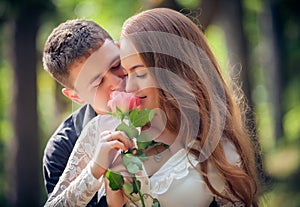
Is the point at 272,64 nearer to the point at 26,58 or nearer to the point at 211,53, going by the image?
the point at 26,58

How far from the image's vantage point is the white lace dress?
2963mm

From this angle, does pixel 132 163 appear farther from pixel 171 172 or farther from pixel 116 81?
pixel 116 81

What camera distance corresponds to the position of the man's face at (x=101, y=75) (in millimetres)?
3305

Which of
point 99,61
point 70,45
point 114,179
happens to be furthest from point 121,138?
point 70,45

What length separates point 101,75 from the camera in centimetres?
332

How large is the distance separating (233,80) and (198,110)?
0.58 meters

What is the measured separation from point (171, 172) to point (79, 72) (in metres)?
0.69

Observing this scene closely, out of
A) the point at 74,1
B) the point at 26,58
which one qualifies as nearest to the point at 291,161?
the point at 26,58

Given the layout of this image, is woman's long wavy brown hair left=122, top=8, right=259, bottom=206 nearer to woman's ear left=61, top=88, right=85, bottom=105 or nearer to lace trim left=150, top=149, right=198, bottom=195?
lace trim left=150, top=149, right=198, bottom=195

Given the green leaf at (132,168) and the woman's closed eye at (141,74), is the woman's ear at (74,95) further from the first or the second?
the green leaf at (132,168)

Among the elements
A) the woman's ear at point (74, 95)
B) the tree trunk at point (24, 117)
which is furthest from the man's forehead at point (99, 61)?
the tree trunk at point (24, 117)

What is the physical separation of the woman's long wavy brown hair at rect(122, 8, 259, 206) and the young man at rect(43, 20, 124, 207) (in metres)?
0.24

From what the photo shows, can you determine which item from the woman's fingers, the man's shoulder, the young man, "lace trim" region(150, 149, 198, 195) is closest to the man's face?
the young man

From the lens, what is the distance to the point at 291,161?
12461 millimetres
